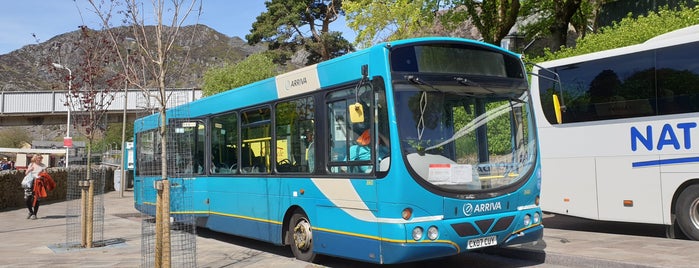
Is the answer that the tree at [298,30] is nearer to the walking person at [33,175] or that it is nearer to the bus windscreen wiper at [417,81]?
the walking person at [33,175]

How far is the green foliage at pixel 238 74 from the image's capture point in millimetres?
43781

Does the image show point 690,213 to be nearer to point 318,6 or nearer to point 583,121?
point 583,121

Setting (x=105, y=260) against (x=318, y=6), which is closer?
(x=105, y=260)

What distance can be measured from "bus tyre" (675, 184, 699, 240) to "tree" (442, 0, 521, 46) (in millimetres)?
14010

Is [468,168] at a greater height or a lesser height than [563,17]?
lesser

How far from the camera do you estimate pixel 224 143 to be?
11.6 meters

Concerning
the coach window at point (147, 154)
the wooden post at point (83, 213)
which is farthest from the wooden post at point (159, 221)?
the coach window at point (147, 154)

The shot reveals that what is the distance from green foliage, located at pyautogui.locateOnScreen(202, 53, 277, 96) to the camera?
43781 millimetres

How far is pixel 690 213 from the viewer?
9.95 metres

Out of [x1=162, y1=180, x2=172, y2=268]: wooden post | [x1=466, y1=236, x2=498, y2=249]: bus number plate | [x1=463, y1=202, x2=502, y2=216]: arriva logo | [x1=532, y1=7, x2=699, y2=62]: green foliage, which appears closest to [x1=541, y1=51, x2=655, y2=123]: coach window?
[x1=532, y1=7, x2=699, y2=62]: green foliage

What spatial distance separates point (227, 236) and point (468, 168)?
7515mm

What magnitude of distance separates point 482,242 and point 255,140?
14.7 ft

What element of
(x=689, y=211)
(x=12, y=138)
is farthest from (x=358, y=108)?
(x=12, y=138)

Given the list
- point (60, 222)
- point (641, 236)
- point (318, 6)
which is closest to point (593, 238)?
point (641, 236)
